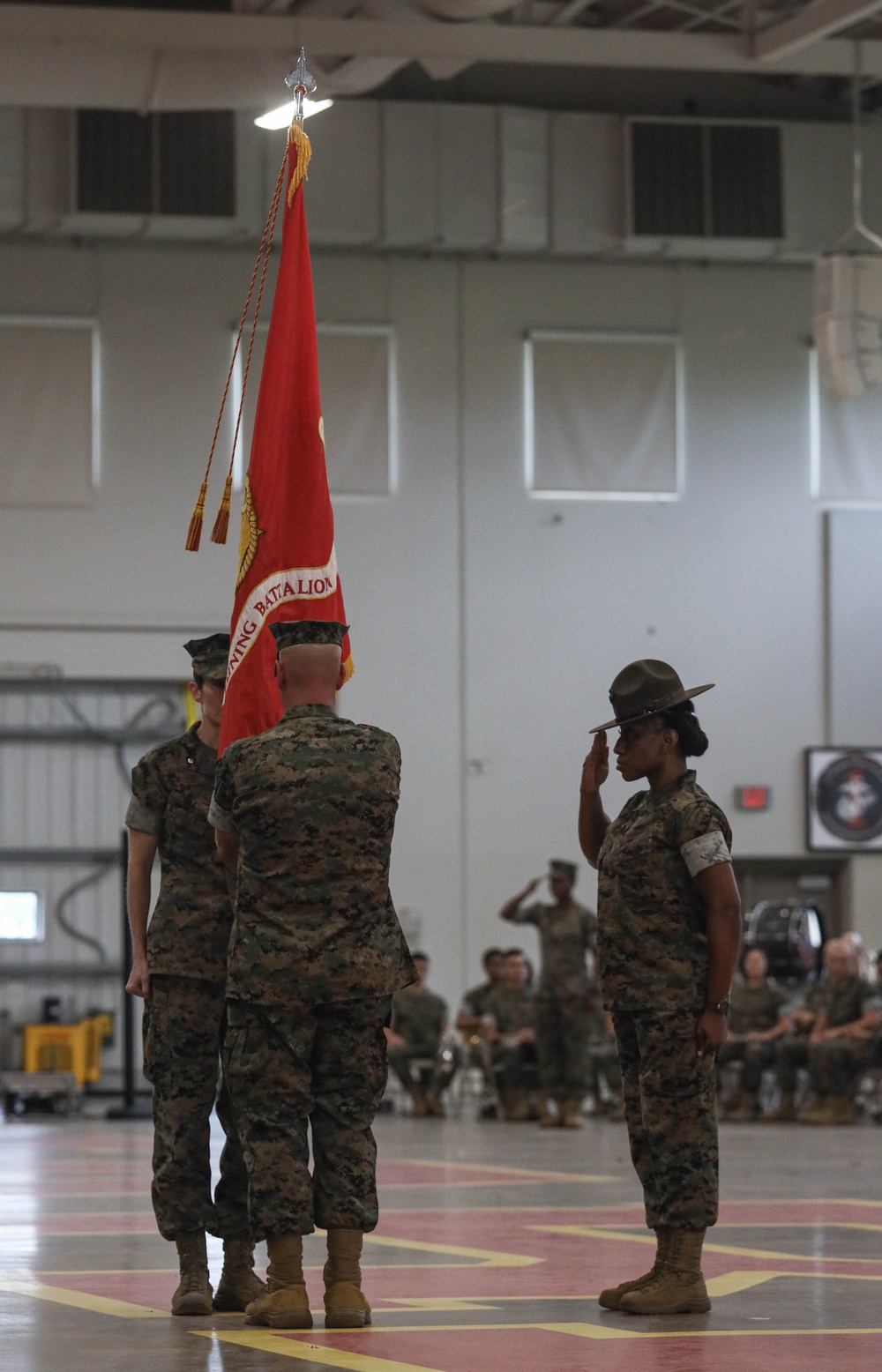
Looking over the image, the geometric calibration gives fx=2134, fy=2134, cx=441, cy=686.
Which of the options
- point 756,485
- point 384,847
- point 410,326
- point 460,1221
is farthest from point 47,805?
point 384,847

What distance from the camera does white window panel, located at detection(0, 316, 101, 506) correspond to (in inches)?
816

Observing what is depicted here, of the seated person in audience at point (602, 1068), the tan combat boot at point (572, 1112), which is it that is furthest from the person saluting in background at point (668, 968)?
the seated person in audience at point (602, 1068)

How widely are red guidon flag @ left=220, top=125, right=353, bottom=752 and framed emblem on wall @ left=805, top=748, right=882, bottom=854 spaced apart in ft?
51.2

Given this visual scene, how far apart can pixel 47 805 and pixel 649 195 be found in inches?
338

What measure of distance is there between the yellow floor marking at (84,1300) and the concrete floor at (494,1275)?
1 cm

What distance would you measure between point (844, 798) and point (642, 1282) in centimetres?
1644

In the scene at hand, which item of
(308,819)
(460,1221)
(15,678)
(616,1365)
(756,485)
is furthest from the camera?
(756,485)

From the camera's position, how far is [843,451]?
2223 centimetres

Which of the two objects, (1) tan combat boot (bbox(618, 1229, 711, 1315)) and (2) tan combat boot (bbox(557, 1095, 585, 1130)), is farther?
(2) tan combat boot (bbox(557, 1095, 585, 1130))

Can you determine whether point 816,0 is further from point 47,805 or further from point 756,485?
point 47,805

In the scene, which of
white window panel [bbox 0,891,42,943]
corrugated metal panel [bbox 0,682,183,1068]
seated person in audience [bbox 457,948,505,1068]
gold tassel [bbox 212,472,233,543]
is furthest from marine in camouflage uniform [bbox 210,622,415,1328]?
white window panel [bbox 0,891,42,943]

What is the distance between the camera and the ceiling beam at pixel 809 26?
16.2 meters

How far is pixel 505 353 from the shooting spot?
71.1ft

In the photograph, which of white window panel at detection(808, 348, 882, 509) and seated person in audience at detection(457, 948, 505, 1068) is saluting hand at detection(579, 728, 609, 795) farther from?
white window panel at detection(808, 348, 882, 509)
